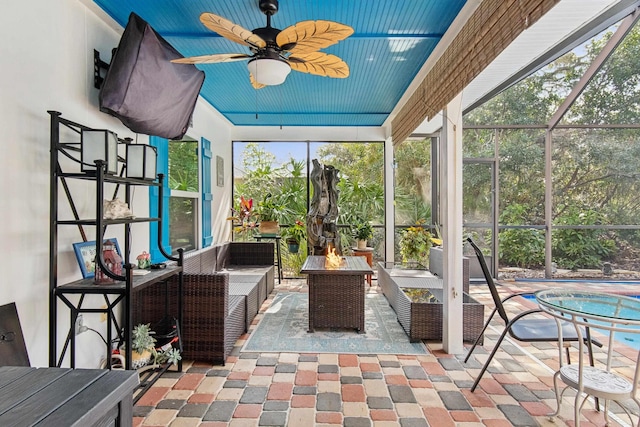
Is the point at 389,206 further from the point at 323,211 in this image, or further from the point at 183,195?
the point at 183,195

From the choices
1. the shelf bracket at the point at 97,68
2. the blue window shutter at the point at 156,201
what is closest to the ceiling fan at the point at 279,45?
the shelf bracket at the point at 97,68

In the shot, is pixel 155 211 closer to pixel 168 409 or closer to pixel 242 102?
pixel 168 409

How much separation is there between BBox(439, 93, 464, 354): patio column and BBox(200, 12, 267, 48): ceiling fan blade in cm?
168

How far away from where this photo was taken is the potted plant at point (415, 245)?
5465 mm

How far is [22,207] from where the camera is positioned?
6.08 ft

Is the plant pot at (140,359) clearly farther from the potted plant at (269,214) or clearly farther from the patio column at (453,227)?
the potted plant at (269,214)

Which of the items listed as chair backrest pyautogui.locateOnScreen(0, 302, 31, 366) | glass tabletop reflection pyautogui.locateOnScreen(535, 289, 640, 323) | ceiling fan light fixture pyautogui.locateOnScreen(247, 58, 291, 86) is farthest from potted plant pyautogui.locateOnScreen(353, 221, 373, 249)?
chair backrest pyautogui.locateOnScreen(0, 302, 31, 366)

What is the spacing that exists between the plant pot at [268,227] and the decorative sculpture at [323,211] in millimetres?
775

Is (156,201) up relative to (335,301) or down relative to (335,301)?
up

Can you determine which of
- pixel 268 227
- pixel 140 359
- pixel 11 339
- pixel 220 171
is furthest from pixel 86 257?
pixel 220 171

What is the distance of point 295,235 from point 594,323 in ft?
15.3

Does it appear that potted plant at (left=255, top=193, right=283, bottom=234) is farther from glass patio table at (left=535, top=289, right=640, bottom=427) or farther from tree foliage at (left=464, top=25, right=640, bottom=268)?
glass patio table at (left=535, top=289, right=640, bottom=427)

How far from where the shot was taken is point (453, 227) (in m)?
2.90

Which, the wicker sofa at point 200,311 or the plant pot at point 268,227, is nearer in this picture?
the wicker sofa at point 200,311
